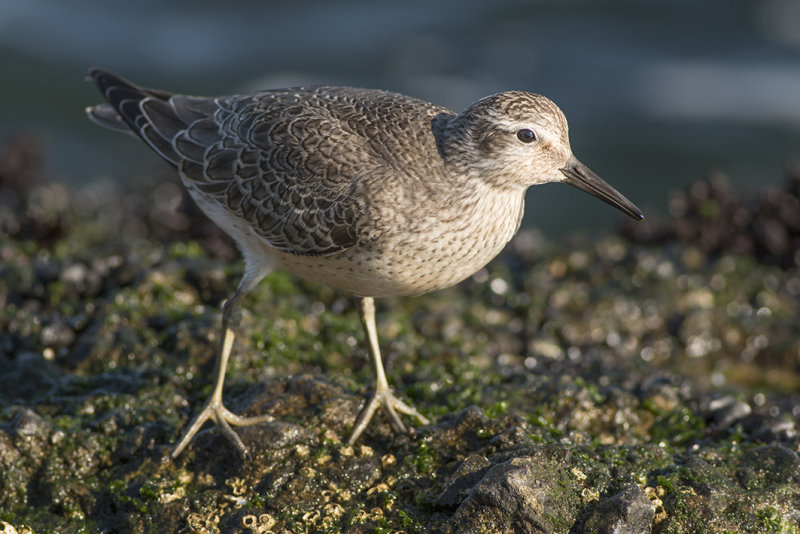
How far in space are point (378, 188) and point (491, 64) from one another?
11218 mm

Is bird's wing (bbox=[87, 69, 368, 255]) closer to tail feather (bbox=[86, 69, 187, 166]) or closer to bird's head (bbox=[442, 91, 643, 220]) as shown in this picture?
tail feather (bbox=[86, 69, 187, 166])

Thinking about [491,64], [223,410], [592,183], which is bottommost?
Result: [491,64]

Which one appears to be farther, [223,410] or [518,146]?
[223,410]

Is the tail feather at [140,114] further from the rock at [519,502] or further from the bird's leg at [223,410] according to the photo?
the rock at [519,502]

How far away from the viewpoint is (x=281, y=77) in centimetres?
1480

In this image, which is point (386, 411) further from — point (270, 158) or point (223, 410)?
point (270, 158)

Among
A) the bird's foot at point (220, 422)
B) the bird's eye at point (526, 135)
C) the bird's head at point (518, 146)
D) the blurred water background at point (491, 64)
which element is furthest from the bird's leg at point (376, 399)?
the blurred water background at point (491, 64)

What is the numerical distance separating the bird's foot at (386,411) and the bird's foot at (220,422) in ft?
1.50

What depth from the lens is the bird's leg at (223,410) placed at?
430 centimetres

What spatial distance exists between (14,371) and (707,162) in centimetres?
1073

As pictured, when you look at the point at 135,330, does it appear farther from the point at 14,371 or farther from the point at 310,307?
the point at 310,307

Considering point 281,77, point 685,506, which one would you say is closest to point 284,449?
point 685,506

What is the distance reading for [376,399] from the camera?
15.3 ft

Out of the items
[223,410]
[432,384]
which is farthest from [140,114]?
[432,384]
